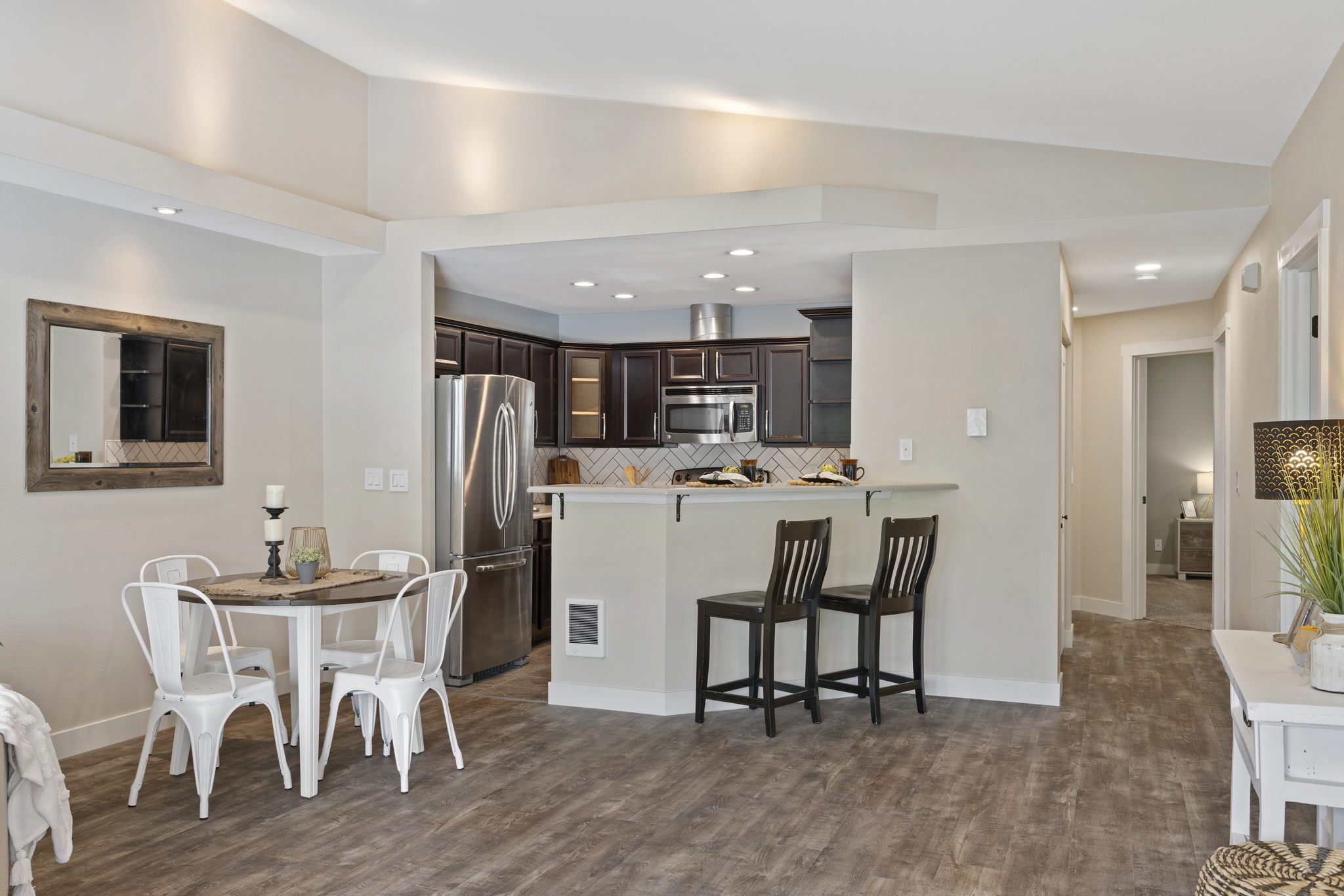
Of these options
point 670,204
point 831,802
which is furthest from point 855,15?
point 831,802

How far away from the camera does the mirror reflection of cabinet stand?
7.61m

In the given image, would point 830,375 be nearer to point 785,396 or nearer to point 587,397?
point 785,396

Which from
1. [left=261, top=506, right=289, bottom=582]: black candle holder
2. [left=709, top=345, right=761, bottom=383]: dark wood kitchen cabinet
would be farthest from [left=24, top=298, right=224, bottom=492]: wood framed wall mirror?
[left=709, top=345, right=761, bottom=383]: dark wood kitchen cabinet

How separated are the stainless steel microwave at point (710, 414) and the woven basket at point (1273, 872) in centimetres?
531

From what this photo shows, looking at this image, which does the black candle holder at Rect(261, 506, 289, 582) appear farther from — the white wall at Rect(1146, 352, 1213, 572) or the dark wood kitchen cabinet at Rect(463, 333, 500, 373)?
the white wall at Rect(1146, 352, 1213, 572)

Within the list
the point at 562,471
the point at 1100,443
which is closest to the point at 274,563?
the point at 562,471

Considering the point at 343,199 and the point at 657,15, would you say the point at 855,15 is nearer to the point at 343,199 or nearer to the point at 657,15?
the point at 657,15

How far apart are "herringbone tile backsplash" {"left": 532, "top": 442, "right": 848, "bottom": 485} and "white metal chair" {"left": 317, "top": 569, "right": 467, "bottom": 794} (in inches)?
137

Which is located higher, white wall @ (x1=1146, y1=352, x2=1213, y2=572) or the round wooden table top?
white wall @ (x1=1146, y1=352, x2=1213, y2=572)

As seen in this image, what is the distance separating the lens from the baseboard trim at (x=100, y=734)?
4047mm

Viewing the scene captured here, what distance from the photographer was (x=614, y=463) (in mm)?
7797

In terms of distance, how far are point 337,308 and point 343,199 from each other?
23.5 inches

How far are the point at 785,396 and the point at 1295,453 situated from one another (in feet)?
15.2

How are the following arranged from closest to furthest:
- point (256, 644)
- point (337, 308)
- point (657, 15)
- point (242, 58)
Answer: point (657, 15), point (242, 58), point (256, 644), point (337, 308)
